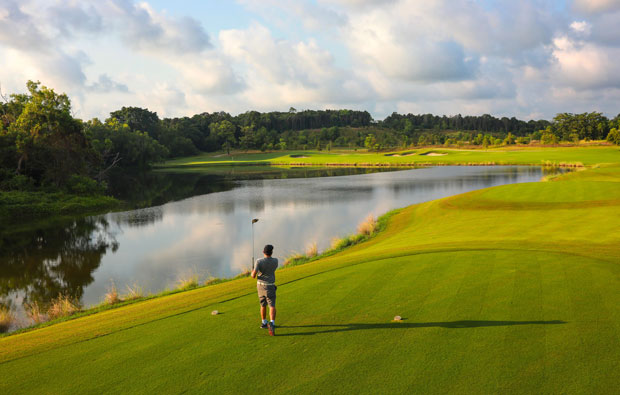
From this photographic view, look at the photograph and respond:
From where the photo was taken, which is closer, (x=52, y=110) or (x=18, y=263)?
(x=18, y=263)

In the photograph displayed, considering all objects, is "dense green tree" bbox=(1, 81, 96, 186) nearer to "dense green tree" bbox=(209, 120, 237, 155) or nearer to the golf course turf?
the golf course turf

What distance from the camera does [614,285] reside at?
32.1 ft

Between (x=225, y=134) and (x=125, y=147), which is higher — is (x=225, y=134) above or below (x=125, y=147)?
above

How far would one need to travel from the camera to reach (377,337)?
7.85 metres

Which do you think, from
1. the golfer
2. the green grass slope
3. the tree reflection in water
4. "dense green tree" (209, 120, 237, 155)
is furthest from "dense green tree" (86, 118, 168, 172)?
the golfer

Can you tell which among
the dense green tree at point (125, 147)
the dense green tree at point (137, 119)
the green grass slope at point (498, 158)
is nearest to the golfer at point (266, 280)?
the green grass slope at point (498, 158)

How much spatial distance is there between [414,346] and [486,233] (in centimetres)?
1487

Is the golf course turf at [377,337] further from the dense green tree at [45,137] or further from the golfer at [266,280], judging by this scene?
the dense green tree at [45,137]

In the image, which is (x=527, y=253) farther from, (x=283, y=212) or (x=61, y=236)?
(x=61, y=236)

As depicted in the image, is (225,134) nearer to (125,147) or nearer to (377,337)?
(125,147)

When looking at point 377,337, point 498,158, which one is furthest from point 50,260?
point 498,158

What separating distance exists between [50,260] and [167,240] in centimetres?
677

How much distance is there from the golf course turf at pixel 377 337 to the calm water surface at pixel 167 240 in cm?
909

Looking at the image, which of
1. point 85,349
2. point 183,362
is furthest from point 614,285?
point 85,349
